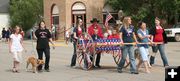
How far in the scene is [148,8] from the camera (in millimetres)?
41938

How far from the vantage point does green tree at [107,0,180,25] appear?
39750 mm

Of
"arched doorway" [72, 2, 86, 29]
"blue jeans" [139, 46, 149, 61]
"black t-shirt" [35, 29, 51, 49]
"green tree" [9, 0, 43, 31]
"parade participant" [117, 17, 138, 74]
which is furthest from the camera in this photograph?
"green tree" [9, 0, 43, 31]

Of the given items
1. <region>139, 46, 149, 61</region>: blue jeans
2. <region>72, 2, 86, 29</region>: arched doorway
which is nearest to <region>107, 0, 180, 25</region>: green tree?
<region>72, 2, 86, 29</region>: arched doorway

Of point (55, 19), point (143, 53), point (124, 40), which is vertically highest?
point (55, 19)

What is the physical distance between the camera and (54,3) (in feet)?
160

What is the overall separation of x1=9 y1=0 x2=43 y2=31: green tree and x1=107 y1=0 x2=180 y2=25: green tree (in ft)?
60.2

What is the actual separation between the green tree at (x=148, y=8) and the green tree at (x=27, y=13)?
60.2 feet

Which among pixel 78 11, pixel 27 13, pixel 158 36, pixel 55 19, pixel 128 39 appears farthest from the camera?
pixel 27 13

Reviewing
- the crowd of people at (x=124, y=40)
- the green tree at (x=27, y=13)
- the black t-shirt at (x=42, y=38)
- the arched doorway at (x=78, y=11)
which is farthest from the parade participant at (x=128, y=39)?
the green tree at (x=27, y=13)

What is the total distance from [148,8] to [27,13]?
23.5 meters

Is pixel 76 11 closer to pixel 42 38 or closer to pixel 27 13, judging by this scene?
pixel 27 13

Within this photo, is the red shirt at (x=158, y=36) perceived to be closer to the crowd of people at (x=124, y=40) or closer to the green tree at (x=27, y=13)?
the crowd of people at (x=124, y=40)

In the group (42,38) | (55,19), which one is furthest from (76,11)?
(42,38)

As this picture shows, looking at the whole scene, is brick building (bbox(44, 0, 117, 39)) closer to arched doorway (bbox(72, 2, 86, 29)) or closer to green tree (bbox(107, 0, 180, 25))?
arched doorway (bbox(72, 2, 86, 29))
